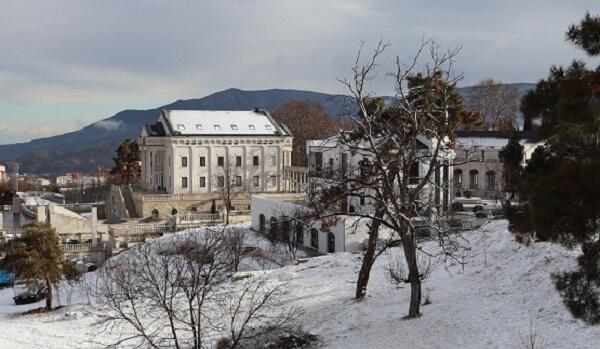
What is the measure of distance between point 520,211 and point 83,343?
1395 cm

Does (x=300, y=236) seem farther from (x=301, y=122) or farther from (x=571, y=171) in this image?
(x=301, y=122)

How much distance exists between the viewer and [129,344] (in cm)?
1897

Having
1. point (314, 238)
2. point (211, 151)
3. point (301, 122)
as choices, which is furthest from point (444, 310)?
point (301, 122)

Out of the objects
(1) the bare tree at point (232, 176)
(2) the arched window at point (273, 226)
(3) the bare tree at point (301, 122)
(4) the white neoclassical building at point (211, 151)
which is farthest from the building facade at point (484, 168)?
(3) the bare tree at point (301, 122)

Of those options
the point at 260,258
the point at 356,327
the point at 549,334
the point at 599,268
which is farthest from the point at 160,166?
the point at 599,268

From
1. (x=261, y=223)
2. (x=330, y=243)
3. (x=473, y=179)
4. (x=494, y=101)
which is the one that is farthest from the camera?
(x=494, y=101)

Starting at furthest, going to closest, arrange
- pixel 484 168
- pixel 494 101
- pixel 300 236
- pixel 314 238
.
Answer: pixel 494 101 → pixel 484 168 → pixel 300 236 → pixel 314 238

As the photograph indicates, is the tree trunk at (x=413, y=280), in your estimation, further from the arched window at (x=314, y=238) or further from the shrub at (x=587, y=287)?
the arched window at (x=314, y=238)

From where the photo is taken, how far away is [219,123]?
58.4 m

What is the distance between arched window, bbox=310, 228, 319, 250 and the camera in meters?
34.5

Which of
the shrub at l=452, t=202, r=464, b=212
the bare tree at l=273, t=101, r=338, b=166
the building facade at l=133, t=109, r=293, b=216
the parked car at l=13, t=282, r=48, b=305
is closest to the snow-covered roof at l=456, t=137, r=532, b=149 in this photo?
the shrub at l=452, t=202, r=464, b=212

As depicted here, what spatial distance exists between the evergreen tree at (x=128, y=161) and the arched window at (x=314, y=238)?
4071cm

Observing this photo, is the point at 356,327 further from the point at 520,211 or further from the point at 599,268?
the point at 599,268

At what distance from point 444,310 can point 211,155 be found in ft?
138
